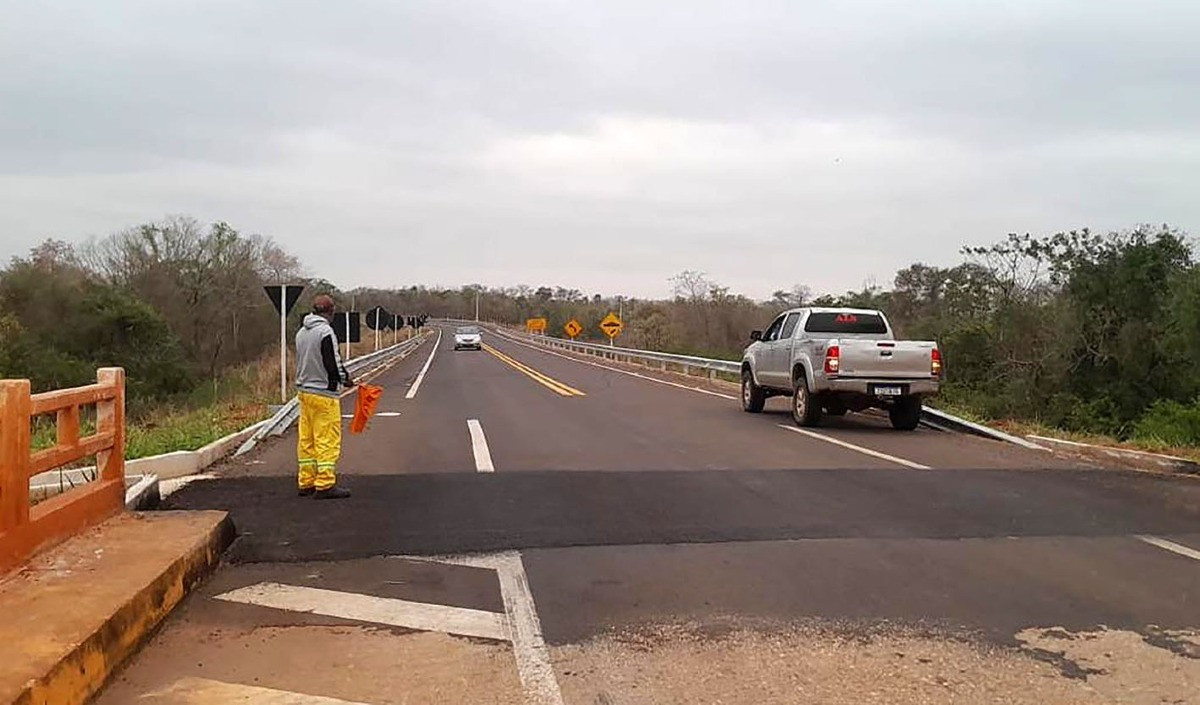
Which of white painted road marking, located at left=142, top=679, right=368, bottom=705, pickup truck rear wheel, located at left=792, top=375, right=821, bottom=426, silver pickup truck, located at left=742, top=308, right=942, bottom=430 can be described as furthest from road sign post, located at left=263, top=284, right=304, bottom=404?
white painted road marking, located at left=142, top=679, right=368, bottom=705

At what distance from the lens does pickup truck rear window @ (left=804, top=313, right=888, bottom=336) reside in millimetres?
18000

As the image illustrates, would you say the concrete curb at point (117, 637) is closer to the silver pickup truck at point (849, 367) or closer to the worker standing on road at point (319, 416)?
the worker standing on road at point (319, 416)

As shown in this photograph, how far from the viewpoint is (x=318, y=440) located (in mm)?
9602

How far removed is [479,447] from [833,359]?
5.73 meters

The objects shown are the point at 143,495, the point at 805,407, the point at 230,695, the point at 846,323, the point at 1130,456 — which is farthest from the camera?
the point at 846,323

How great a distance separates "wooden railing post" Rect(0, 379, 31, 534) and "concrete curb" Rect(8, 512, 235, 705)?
90 centimetres

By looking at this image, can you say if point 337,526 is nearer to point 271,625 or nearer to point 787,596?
point 271,625

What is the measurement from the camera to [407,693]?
4734mm

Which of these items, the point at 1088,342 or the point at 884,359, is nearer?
the point at 884,359

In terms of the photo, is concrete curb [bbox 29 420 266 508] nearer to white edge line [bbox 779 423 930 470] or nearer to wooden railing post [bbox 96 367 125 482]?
wooden railing post [bbox 96 367 125 482]

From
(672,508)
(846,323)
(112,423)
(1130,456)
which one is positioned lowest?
(672,508)

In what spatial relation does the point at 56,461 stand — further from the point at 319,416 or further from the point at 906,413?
the point at 906,413

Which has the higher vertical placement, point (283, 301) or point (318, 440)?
point (283, 301)

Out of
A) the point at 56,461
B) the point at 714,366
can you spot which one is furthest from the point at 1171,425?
the point at 56,461
